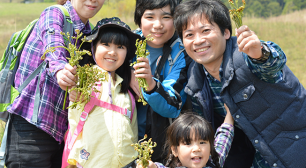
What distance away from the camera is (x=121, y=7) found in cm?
1766

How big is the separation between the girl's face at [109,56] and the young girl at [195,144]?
89 cm

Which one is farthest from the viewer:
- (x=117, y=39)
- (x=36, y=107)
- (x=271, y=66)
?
(x=117, y=39)

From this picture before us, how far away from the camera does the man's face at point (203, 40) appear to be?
293cm

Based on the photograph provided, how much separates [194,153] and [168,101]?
62 cm

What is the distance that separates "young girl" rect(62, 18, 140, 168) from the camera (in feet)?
9.19

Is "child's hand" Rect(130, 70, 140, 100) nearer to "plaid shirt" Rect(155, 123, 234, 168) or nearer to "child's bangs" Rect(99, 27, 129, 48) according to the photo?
"child's bangs" Rect(99, 27, 129, 48)

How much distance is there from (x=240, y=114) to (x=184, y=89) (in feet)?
2.14

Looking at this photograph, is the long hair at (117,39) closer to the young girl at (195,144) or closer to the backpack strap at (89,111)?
the backpack strap at (89,111)

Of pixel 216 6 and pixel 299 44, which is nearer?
pixel 216 6

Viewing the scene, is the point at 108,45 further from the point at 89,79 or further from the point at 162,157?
the point at 162,157

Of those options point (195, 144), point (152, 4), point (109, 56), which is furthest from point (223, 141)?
point (152, 4)

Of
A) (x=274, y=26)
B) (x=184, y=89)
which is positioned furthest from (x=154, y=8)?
(x=274, y=26)

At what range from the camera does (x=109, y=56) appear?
10.0 feet

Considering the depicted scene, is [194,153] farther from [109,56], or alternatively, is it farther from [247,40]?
[109,56]
